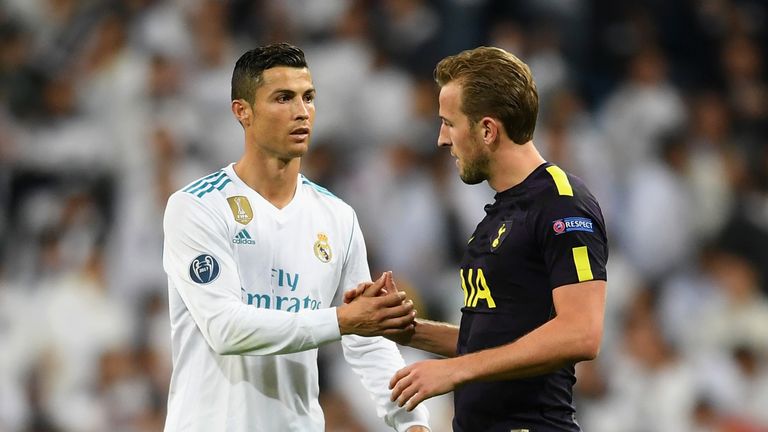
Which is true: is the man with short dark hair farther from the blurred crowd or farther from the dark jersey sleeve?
the blurred crowd

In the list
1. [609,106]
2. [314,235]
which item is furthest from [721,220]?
[314,235]

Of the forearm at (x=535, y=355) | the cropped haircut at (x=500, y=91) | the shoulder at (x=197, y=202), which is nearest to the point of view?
the forearm at (x=535, y=355)

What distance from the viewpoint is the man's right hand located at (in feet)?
13.7

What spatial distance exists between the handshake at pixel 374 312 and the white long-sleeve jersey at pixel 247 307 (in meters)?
0.06

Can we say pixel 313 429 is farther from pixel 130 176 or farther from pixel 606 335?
pixel 130 176

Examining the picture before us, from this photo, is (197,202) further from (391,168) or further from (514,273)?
(391,168)

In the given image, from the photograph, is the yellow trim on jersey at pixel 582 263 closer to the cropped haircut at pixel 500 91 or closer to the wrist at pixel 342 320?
the cropped haircut at pixel 500 91

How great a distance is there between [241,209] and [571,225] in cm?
141

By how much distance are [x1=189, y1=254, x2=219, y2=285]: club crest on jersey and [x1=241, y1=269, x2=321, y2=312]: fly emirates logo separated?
0.23 meters

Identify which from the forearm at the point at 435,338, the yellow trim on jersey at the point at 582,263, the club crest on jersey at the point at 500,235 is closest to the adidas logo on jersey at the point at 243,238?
the forearm at the point at 435,338

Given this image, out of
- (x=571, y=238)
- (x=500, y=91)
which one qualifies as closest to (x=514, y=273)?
(x=571, y=238)

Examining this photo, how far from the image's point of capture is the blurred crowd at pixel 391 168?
28.3ft

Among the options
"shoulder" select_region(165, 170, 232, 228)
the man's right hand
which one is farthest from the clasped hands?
"shoulder" select_region(165, 170, 232, 228)

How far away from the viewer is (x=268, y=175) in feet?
15.1
